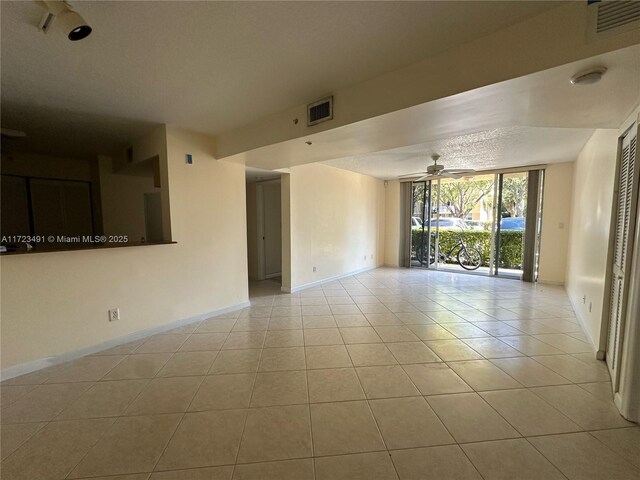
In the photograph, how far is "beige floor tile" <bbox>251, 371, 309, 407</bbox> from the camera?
2.02 m

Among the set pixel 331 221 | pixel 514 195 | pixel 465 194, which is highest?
pixel 465 194

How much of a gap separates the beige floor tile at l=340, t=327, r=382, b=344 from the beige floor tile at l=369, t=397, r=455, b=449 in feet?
3.25

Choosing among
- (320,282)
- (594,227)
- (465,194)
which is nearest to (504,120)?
(594,227)

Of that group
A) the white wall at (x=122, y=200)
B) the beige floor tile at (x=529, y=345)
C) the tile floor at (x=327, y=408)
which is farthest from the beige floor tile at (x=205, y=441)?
the white wall at (x=122, y=200)

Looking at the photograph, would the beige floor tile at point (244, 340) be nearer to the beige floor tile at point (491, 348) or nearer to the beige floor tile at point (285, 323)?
the beige floor tile at point (285, 323)

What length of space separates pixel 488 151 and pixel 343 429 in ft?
15.0

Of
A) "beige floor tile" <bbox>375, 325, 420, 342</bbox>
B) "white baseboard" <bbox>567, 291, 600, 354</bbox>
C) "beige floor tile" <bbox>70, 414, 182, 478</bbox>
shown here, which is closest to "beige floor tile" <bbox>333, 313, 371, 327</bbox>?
"beige floor tile" <bbox>375, 325, 420, 342</bbox>

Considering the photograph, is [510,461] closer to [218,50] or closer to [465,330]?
[465,330]

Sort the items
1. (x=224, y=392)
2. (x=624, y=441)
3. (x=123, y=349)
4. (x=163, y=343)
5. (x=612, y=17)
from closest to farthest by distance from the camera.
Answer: (x=612, y=17)
(x=624, y=441)
(x=224, y=392)
(x=123, y=349)
(x=163, y=343)

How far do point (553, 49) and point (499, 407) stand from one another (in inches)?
90.5

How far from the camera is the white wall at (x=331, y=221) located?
5.03 meters

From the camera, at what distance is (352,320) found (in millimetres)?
3635

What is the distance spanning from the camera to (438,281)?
5957 mm

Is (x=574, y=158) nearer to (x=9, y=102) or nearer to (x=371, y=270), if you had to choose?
(x=371, y=270)
